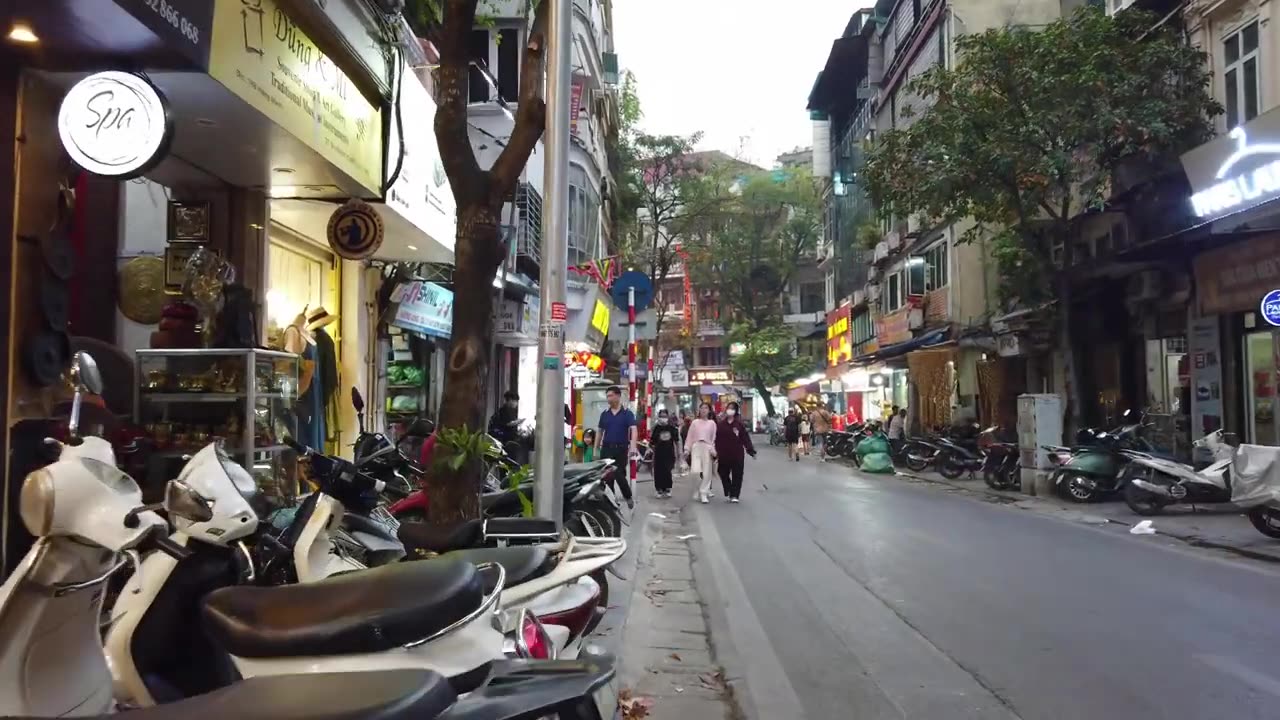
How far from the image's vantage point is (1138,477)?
47.2ft

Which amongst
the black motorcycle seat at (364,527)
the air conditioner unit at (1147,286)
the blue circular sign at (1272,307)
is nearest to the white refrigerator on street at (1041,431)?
the air conditioner unit at (1147,286)

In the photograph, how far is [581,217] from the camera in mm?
27219

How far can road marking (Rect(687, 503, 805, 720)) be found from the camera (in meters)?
5.63

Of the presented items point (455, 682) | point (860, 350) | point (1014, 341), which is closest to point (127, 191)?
point (455, 682)

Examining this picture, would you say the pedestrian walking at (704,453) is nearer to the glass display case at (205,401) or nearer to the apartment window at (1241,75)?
the apartment window at (1241,75)

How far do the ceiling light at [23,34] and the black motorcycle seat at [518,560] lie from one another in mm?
3618

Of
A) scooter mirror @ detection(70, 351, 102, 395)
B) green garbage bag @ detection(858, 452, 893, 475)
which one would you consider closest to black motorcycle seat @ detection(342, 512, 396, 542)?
scooter mirror @ detection(70, 351, 102, 395)

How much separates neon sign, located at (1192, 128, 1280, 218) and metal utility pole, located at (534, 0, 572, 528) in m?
9.58

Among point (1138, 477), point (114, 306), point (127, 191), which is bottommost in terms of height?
point (1138, 477)

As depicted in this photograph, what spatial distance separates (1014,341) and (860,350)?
775 inches

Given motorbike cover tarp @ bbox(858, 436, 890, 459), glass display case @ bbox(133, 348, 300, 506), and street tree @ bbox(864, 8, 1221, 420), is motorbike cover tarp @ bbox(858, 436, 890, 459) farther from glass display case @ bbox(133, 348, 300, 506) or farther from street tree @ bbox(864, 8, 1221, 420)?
glass display case @ bbox(133, 348, 300, 506)

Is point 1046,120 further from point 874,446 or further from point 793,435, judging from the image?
point 793,435

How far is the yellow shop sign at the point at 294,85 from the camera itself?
6.36 m

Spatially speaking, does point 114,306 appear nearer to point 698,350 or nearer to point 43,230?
point 43,230
